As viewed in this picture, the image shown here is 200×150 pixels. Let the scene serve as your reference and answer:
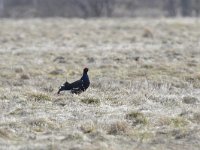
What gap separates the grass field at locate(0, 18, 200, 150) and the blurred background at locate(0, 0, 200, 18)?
3122 cm

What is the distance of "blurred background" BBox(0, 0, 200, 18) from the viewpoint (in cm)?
5988

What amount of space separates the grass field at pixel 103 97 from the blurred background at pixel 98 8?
31.2 m

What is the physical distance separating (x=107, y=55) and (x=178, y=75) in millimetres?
5828

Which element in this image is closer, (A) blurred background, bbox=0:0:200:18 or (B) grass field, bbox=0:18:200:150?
(B) grass field, bbox=0:18:200:150

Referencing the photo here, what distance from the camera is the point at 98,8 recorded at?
196 ft

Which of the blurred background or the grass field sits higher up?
the grass field

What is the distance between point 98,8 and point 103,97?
46.6 m

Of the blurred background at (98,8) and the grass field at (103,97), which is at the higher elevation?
the grass field at (103,97)

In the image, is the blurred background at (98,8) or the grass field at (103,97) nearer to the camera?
the grass field at (103,97)

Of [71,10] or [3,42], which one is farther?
[71,10]

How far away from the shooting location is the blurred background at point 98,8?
5988cm

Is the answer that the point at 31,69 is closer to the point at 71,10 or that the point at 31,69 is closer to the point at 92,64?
the point at 92,64

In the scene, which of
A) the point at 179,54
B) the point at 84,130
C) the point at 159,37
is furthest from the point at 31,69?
the point at 159,37

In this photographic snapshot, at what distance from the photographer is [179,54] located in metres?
22.8
